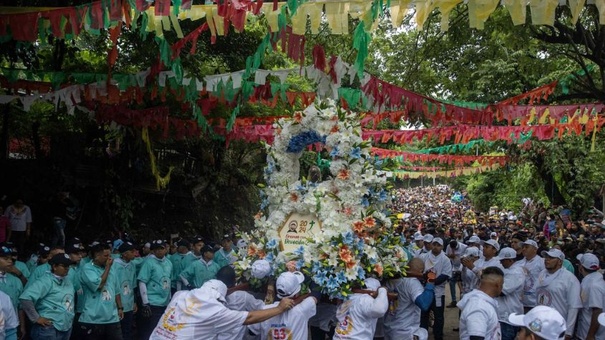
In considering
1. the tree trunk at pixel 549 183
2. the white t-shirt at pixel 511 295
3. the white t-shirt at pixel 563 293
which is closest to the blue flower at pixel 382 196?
the white t-shirt at pixel 511 295

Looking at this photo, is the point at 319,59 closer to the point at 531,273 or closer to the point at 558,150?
the point at 531,273

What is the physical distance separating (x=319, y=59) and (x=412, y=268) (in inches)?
127

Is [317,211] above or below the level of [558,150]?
above

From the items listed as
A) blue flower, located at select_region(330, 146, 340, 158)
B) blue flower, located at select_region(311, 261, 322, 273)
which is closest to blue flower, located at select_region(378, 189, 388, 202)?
blue flower, located at select_region(330, 146, 340, 158)

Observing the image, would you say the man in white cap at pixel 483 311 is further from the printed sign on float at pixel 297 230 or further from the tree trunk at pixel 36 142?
the tree trunk at pixel 36 142

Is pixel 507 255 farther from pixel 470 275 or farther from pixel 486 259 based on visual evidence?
pixel 470 275

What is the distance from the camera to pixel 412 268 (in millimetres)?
8672

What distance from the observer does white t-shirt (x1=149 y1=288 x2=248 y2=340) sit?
616cm

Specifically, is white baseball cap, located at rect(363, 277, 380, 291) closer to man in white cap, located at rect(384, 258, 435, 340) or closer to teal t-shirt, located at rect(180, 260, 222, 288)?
man in white cap, located at rect(384, 258, 435, 340)

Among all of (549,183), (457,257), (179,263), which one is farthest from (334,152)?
(549,183)

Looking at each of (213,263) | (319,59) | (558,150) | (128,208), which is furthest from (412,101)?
(558,150)

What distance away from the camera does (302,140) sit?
976 cm

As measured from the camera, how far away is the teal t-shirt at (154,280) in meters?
10.4

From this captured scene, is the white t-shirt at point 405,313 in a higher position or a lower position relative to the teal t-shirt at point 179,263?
higher
